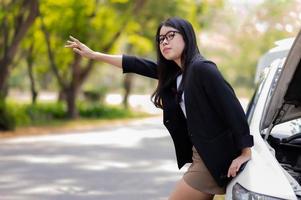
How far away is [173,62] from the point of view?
3875 mm

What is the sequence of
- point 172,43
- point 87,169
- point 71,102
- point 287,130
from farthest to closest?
point 71,102 → point 87,169 → point 287,130 → point 172,43

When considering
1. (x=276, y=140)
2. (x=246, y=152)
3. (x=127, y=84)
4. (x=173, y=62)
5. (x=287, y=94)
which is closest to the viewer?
(x=246, y=152)

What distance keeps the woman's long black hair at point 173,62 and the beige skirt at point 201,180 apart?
16.6 inches

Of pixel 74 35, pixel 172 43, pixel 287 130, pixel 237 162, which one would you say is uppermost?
pixel 172 43

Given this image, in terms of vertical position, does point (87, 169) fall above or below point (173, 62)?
below

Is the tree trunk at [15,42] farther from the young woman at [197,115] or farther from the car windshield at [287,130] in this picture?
the young woman at [197,115]

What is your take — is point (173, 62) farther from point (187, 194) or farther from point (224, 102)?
point (187, 194)

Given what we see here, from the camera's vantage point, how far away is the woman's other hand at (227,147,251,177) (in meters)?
3.53

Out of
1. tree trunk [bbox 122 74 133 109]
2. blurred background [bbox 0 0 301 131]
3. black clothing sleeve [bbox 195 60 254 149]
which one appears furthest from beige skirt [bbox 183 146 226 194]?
tree trunk [bbox 122 74 133 109]

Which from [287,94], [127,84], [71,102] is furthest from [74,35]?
[287,94]

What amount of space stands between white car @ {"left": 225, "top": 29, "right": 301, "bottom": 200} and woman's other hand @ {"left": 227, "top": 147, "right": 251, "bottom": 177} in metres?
0.06

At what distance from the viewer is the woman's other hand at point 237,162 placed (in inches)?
139

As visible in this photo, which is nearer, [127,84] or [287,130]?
[287,130]

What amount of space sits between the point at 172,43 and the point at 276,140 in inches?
57.7
